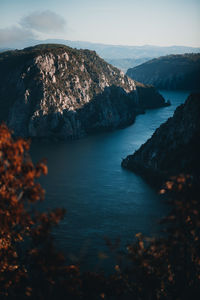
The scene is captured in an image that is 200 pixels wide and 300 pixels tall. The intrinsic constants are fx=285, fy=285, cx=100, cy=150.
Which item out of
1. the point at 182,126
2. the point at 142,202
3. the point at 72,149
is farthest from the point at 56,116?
the point at 142,202

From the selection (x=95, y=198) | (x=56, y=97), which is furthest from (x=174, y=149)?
(x=56, y=97)

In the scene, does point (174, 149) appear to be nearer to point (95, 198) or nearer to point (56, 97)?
point (95, 198)

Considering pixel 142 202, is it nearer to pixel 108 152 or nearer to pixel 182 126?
pixel 182 126

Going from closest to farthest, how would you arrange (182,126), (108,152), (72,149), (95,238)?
(95,238) < (182,126) < (108,152) < (72,149)

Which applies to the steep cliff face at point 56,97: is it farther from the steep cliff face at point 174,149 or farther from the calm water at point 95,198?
the steep cliff face at point 174,149

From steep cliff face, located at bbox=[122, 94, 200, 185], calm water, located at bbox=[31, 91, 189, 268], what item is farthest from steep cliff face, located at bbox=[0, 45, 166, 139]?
steep cliff face, located at bbox=[122, 94, 200, 185]

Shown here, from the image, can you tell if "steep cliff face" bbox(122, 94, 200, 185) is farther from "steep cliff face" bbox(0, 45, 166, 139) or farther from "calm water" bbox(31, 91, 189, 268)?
"steep cliff face" bbox(0, 45, 166, 139)

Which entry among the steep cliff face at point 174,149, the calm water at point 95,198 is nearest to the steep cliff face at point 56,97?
the calm water at point 95,198
